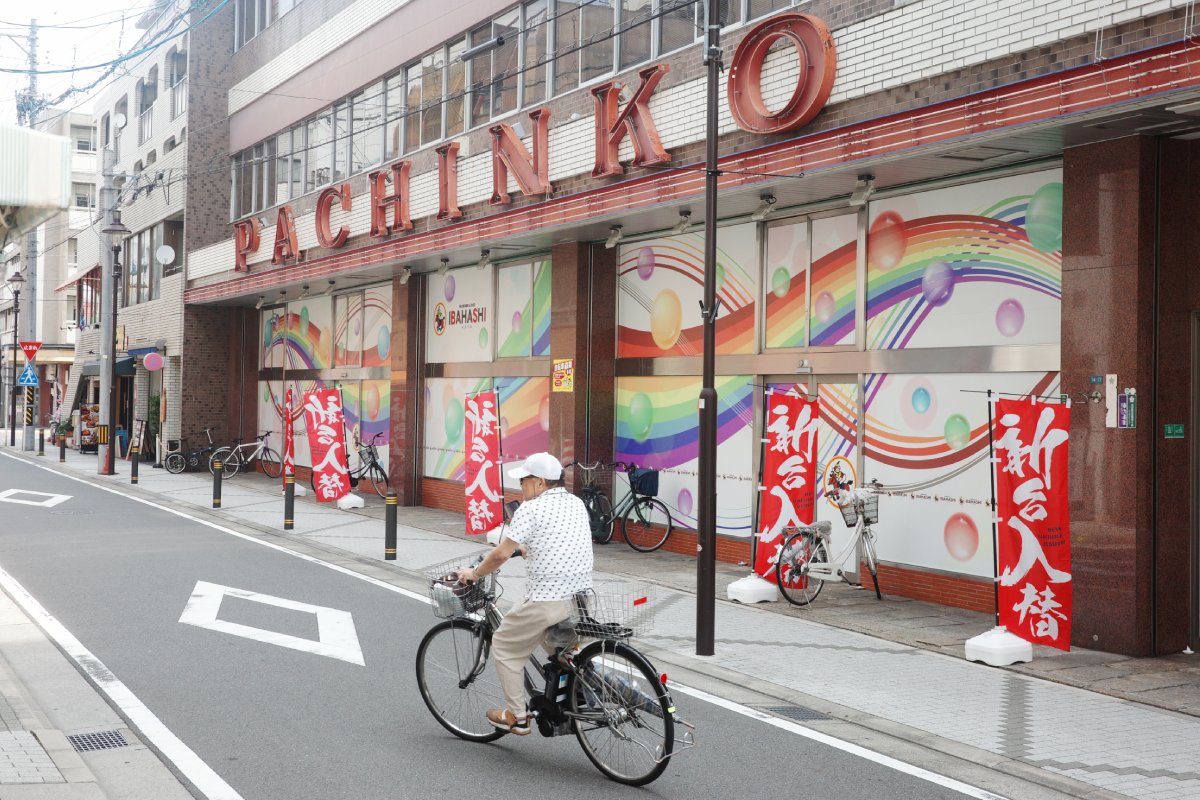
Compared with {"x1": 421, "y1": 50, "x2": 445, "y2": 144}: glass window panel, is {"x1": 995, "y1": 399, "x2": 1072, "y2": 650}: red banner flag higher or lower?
lower

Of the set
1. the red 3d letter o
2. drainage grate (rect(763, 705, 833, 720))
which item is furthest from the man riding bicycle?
the red 3d letter o

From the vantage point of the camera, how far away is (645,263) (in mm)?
16188

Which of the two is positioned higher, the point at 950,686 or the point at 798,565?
the point at 798,565

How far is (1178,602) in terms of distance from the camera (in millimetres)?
9539

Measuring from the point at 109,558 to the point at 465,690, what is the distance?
9.00m

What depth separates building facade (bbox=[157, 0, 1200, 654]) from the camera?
30.8 feet

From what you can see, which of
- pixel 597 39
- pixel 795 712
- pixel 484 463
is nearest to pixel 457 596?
pixel 795 712

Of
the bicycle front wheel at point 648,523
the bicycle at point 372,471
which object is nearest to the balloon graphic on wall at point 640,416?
the bicycle front wheel at point 648,523

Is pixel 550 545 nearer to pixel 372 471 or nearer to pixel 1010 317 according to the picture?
→ pixel 1010 317

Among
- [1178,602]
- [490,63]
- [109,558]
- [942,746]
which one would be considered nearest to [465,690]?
[942,746]

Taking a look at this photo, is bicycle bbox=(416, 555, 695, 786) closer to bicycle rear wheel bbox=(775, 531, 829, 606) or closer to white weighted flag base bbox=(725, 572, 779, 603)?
bicycle rear wheel bbox=(775, 531, 829, 606)

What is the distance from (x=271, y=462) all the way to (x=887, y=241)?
67.5 feet

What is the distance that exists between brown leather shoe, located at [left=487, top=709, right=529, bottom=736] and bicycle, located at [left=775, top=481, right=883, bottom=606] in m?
5.54

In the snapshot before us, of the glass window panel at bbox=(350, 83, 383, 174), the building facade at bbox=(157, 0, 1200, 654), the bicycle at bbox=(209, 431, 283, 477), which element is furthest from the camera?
the bicycle at bbox=(209, 431, 283, 477)
